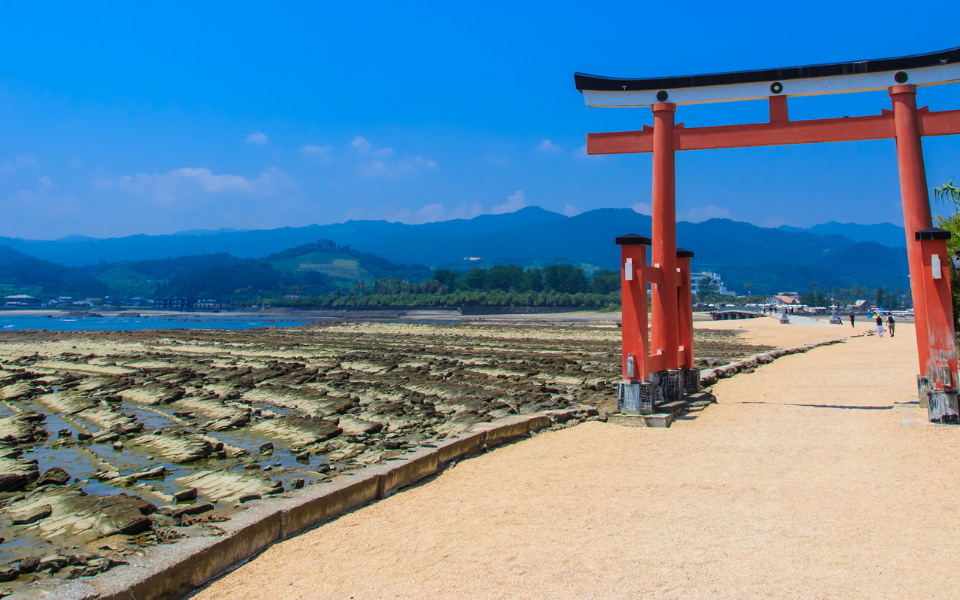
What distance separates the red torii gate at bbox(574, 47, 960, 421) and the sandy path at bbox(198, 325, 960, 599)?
1272 millimetres

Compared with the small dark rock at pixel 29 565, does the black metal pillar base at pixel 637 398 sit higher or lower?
higher

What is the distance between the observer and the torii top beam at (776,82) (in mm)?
9422

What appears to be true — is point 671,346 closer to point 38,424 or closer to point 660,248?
point 660,248

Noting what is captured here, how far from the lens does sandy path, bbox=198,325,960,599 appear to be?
417cm

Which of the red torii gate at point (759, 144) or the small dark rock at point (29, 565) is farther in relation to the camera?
the red torii gate at point (759, 144)

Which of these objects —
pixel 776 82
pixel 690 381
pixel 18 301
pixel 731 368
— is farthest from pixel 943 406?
pixel 18 301

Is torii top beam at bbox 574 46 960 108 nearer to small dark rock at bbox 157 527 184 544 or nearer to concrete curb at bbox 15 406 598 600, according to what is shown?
concrete curb at bbox 15 406 598 600

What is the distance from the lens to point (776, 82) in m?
10.2

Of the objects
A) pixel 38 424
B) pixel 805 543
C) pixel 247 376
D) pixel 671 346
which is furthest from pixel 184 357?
pixel 805 543

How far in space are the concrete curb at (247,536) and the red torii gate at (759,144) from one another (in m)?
3.67

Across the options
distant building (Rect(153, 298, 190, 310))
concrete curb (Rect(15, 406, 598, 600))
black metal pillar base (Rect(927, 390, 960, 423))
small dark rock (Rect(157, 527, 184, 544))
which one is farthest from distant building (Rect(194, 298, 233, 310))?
black metal pillar base (Rect(927, 390, 960, 423))

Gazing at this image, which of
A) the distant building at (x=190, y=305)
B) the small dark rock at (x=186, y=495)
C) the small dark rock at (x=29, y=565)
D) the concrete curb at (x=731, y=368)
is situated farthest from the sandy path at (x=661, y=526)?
the distant building at (x=190, y=305)

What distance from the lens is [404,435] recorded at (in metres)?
10.0

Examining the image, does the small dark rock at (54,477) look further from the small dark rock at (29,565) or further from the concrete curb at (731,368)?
the concrete curb at (731,368)
